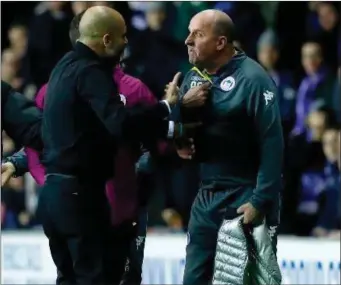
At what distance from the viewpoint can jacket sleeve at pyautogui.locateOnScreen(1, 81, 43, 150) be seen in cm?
595

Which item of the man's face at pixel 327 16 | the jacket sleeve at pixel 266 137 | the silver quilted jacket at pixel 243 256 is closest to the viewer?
the jacket sleeve at pixel 266 137

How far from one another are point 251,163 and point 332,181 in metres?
2.04

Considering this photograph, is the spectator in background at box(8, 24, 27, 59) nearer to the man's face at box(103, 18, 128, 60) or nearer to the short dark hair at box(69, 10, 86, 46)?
the short dark hair at box(69, 10, 86, 46)

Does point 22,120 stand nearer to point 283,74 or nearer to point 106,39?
point 106,39

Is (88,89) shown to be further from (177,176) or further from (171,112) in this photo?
(177,176)

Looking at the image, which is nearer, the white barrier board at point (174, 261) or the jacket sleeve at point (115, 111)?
the jacket sleeve at point (115, 111)

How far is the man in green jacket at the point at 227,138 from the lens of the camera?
5.65m

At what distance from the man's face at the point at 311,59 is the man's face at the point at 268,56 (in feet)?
0.79

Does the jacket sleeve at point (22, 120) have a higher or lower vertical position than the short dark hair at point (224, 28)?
lower

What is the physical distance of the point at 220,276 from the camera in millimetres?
5781

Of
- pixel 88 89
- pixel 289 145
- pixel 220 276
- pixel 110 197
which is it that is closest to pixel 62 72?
pixel 88 89

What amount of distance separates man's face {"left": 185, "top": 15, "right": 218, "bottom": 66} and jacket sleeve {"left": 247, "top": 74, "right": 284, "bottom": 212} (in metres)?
0.26

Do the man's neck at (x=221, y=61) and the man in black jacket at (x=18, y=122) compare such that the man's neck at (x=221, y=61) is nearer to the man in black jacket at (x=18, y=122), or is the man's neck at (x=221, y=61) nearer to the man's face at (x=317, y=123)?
the man in black jacket at (x=18, y=122)

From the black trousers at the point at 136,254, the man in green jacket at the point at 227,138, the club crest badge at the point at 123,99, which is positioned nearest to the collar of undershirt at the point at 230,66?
the man in green jacket at the point at 227,138
